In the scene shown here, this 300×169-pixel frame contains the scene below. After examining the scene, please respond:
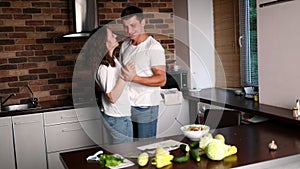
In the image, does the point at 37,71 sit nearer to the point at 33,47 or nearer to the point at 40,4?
the point at 33,47

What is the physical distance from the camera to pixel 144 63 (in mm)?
2086

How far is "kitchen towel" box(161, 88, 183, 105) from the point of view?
3.05 m

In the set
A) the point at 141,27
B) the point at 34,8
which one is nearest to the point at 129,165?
the point at 141,27

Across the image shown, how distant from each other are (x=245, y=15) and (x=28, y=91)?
229 cm

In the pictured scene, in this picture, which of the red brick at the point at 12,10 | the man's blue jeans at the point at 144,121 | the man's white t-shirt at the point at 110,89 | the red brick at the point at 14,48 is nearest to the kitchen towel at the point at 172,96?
the man's blue jeans at the point at 144,121

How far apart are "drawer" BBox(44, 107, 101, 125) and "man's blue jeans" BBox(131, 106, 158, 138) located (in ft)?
3.18

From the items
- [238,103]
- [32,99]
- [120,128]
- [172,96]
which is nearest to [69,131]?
[32,99]

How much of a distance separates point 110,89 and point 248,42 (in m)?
1.81

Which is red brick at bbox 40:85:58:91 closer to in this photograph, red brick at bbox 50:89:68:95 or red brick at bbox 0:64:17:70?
red brick at bbox 50:89:68:95

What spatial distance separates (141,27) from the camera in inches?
85.2

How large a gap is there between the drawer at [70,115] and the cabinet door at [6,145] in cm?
32

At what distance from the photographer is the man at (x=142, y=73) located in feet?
6.80

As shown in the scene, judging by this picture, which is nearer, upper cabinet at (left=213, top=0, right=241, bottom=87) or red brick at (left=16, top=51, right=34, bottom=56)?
red brick at (left=16, top=51, right=34, bottom=56)

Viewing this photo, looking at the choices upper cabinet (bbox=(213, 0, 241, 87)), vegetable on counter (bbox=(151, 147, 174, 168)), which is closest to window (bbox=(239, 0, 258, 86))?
upper cabinet (bbox=(213, 0, 241, 87))
